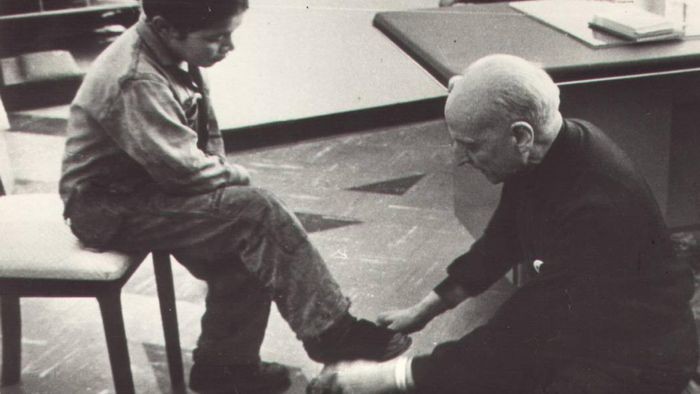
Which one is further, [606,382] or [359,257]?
[359,257]

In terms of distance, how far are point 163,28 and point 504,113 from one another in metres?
0.94

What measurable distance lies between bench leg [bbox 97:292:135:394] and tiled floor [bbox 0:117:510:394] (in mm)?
370

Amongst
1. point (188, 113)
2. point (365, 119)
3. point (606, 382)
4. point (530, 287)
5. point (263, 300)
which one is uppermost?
point (188, 113)

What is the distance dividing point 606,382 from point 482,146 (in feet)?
1.55

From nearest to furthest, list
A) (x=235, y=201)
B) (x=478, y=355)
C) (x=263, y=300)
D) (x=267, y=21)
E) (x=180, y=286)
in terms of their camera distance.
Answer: (x=478, y=355), (x=235, y=201), (x=263, y=300), (x=180, y=286), (x=267, y=21)

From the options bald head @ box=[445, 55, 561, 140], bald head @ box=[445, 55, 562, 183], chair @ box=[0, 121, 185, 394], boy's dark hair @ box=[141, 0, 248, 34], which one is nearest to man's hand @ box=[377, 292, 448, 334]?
bald head @ box=[445, 55, 562, 183]

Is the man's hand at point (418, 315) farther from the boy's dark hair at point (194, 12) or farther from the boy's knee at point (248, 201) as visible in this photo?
the boy's dark hair at point (194, 12)

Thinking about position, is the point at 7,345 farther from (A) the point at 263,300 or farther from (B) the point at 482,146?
(B) the point at 482,146

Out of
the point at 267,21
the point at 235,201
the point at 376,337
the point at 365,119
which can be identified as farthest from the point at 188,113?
the point at 365,119

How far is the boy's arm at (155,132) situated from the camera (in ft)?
7.72

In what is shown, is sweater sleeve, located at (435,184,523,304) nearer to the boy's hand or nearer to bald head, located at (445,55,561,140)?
bald head, located at (445,55,561,140)

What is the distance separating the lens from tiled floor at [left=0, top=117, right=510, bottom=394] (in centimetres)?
300

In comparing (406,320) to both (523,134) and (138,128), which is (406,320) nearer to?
(523,134)

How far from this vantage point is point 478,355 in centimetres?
185
